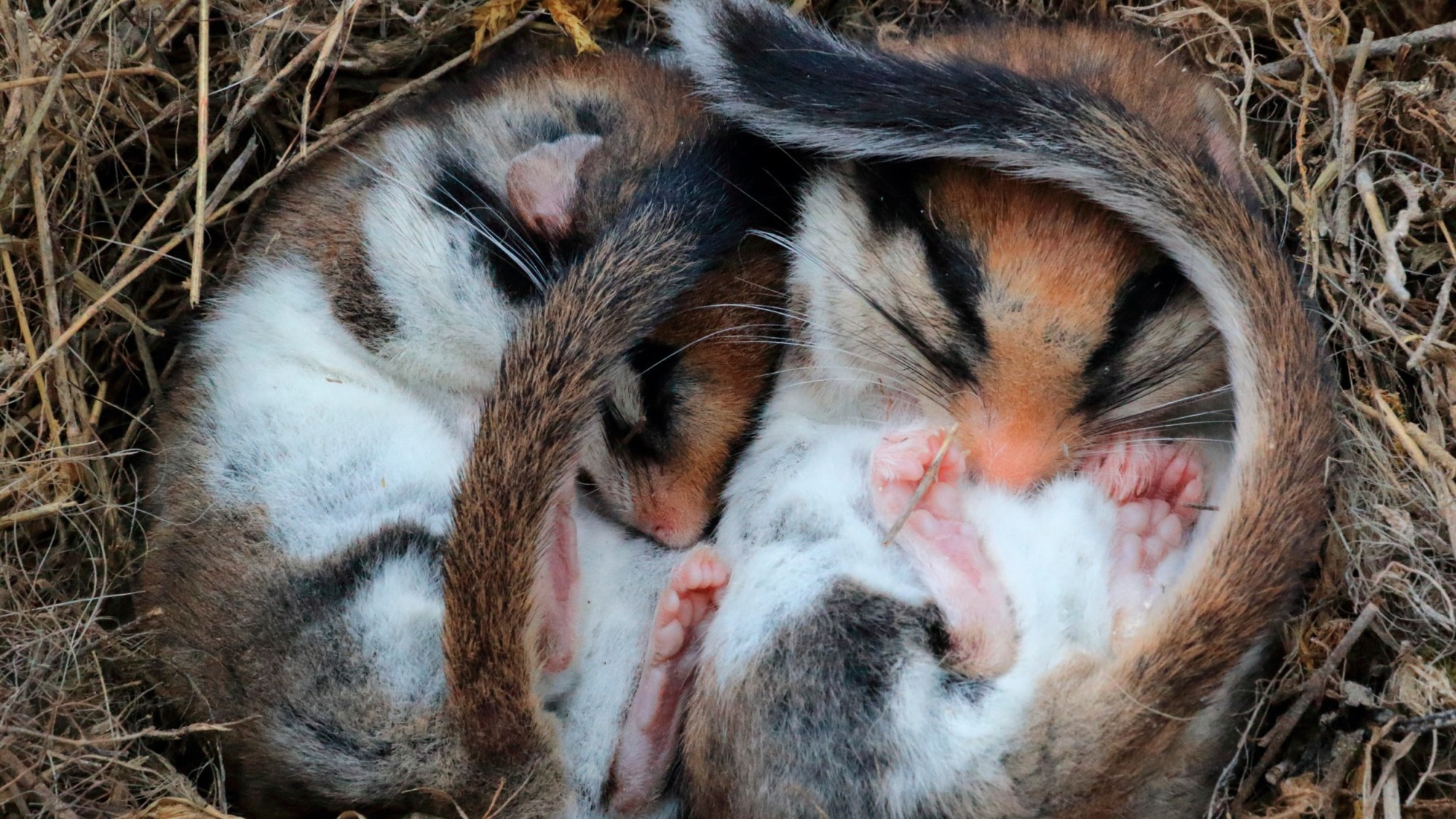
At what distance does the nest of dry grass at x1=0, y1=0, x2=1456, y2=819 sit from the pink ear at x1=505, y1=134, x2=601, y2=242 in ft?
2.35

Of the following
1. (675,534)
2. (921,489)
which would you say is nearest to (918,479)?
(921,489)

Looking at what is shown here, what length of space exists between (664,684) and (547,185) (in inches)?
50.8

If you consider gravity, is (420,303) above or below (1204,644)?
above

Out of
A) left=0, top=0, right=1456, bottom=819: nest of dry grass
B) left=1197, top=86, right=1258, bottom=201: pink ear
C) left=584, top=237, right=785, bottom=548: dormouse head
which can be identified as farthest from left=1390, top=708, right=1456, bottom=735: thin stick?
left=584, top=237, right=785, bottom=548: dormouse head

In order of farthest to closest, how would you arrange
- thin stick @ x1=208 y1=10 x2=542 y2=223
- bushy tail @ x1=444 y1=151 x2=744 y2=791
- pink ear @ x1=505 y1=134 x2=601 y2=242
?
thin stick @ x1=208 y1=10 x2=542 y2=223 → pink ear @ x1=505 y1=134 x2=601 y2=242 → bushy tail @ x1=444 y1=151 x2=744 y2=791

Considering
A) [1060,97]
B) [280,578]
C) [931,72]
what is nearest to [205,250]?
[280,578]

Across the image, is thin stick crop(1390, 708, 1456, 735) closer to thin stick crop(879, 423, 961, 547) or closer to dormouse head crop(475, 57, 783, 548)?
thin stick crop(879, 423, 961, 547)

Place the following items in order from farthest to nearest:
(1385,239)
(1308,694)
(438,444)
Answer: (438,444) < (1385,239) < (1308,694)

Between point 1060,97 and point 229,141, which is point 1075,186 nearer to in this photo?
point 1060,97

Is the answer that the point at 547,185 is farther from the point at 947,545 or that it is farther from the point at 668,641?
the point at 947,545

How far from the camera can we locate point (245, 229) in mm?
3586

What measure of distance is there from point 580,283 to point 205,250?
1.47m

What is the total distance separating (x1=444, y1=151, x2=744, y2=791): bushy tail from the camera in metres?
2.72

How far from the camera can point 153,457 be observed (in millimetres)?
3373
